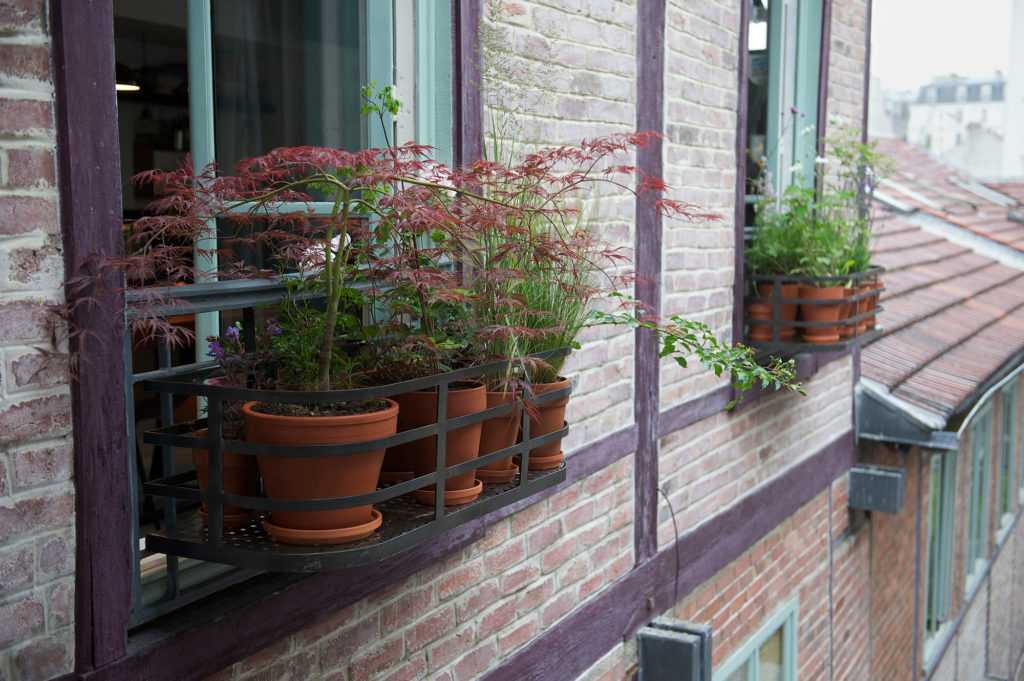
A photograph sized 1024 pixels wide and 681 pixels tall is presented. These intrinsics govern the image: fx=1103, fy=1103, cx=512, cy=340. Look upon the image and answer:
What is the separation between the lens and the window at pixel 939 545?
8719mm

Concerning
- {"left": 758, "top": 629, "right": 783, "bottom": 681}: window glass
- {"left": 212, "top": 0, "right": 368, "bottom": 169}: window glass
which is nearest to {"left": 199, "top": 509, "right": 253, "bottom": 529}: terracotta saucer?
{"left": 212, "top": 0, "right": 368, "bottom": 169}: window glass

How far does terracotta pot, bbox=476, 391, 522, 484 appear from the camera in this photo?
2.57m

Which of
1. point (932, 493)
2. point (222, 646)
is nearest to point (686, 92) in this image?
point (222, 646)

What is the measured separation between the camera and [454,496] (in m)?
2.42

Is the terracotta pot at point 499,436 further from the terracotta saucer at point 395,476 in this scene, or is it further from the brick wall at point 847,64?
the brick wall at point 847,64

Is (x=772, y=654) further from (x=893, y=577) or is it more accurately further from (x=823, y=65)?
(x=823, y=65)

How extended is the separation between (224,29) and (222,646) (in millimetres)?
1534

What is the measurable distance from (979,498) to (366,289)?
9.60 m

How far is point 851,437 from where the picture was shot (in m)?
6.71

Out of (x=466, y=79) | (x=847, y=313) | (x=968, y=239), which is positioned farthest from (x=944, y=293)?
(x=466, y=79)

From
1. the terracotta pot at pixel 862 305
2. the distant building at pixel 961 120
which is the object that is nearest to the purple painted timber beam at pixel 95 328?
the terracotta pot at pixel 862 305

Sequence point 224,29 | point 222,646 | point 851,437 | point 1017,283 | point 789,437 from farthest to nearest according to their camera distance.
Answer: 1. point 1017,283
2. point 851,437
3. point 789,437
4. point 224,29
5. point 222,646

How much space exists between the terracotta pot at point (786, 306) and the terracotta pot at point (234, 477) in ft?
10.7

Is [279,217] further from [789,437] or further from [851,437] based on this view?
[851,437]
